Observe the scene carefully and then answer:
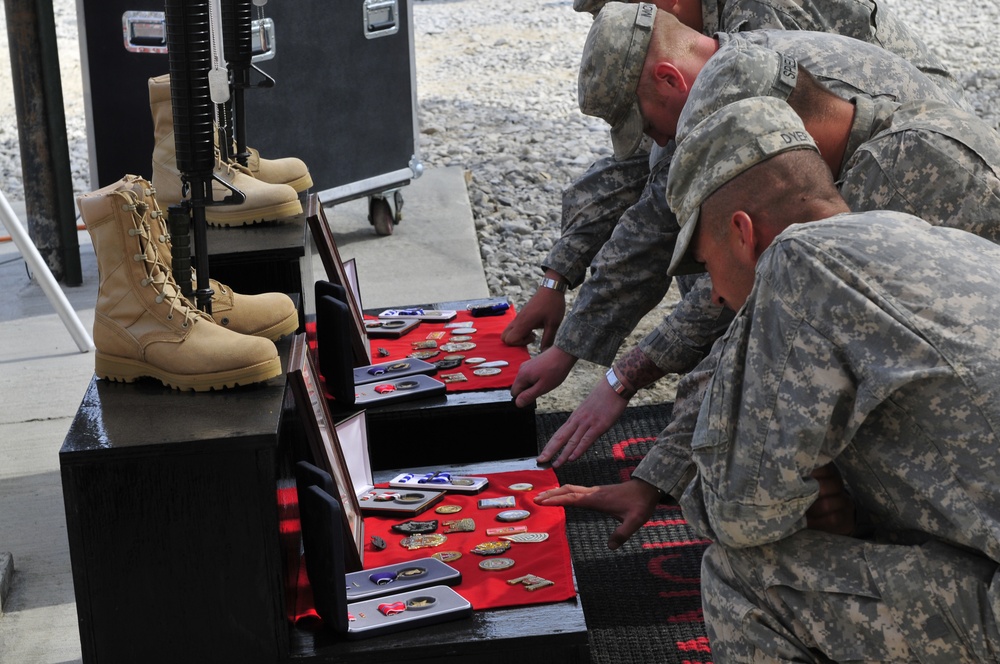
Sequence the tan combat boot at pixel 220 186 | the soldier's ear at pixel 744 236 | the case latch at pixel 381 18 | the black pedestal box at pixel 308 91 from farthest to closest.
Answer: the case latch at pixel 381 18, the black pedestal box at pixel 308 91, the tan combat boot at pixel 220 186, the soldier's ear at pixel 744 236

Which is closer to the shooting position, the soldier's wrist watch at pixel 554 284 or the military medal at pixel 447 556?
the military medal at pixel 447 556

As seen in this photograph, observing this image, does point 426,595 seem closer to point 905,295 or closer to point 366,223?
point 905,295

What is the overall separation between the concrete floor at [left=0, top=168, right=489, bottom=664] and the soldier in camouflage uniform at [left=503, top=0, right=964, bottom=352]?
135 cm

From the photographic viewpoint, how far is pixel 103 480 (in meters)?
1.85

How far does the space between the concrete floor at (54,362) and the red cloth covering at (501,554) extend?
81 centimetres

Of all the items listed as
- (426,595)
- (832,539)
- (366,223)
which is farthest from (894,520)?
(366,223)

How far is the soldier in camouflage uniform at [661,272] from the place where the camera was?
2211 mm

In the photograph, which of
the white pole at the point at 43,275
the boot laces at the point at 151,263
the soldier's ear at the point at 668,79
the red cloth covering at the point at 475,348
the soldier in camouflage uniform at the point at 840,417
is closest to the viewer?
the soldier in camouflage uniform at the point at 840,417

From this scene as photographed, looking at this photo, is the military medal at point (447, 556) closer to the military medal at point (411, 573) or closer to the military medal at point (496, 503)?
the military medal at point (411, 573)

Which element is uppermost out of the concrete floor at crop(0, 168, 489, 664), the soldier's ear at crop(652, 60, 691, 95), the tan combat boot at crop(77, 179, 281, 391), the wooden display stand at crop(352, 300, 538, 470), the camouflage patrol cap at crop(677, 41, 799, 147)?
the camouflage patrol cap at crop(677, 41, 799, 147)

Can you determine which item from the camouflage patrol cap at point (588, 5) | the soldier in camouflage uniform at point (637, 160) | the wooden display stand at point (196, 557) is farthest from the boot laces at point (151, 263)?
the camouflage patrol cap at point (588, 5)

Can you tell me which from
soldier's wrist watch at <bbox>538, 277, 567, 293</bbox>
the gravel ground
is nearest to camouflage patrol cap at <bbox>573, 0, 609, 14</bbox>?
soldier's wrist watch at <bbox>538, 277, 567, 293</bbox>

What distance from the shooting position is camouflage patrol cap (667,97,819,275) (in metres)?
1.76

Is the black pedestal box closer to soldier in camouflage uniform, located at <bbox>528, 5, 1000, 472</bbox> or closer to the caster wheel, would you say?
the caster wheel
